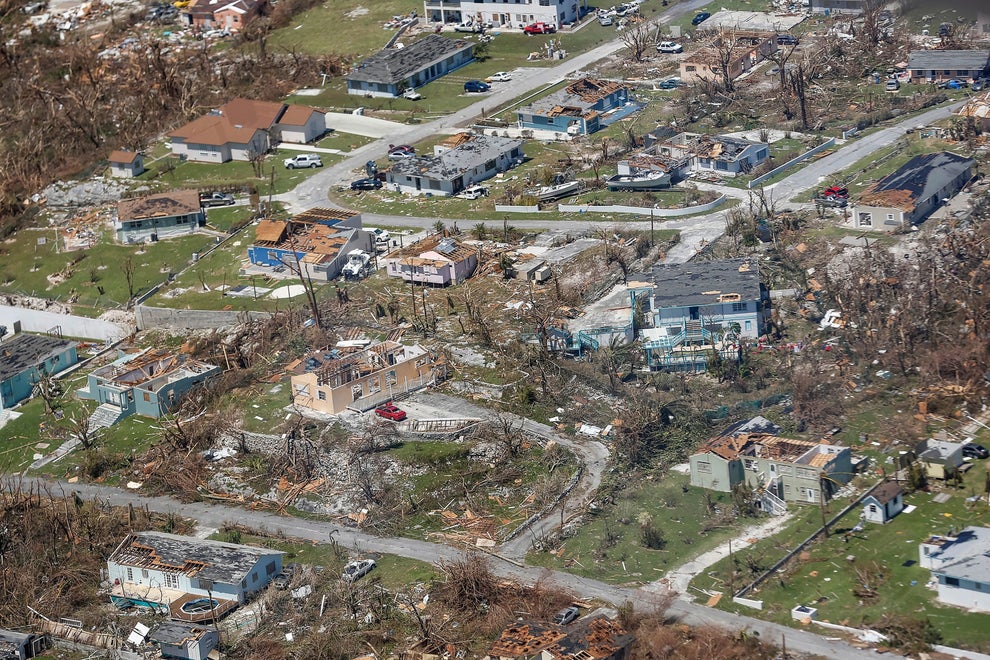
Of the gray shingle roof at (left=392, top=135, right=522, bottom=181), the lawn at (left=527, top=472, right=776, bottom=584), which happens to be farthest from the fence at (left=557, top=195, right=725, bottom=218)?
the lawn at (left=527, top=472, right=776, bottom=584)

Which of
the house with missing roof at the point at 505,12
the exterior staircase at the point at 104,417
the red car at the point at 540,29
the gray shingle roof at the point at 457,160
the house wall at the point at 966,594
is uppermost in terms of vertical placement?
the house with missing roof at the point at 505,12

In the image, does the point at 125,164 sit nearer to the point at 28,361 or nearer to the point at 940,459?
the point at 28,361

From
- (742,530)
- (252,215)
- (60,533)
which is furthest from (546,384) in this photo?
(252,215)

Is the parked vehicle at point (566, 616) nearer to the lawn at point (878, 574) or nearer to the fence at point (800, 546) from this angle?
the lawn at point (878, 574)

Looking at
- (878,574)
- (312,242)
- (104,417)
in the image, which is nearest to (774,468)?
(878,574)

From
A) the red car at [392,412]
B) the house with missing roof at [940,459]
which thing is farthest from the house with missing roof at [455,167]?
the house with missing roof at [940,459]

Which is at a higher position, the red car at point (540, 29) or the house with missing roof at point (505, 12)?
the house with missing roof at point (505, 12)
